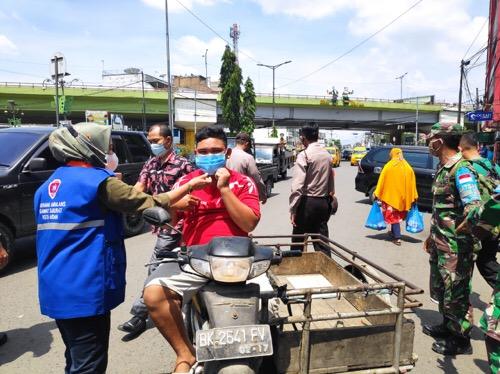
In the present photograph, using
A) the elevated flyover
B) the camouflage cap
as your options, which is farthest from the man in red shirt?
the elevated flyover

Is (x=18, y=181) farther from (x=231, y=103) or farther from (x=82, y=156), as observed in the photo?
(x=231, y=103)

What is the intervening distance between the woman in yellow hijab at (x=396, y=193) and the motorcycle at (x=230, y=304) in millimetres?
6017

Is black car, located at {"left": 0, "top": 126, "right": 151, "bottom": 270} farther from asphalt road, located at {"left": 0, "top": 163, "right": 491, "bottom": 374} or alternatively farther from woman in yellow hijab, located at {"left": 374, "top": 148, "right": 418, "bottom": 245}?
woman in yellow hijab, located at {"left": 374, "top": 148, "right": 418, "bottom": 245}

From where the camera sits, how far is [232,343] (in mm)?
2119

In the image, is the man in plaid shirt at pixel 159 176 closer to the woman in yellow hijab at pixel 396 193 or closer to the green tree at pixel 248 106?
the woman in yellow hijab at pixel 396 193

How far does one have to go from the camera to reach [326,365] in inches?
97.4

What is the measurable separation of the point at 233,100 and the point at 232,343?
42697mm

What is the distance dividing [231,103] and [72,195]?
139ft

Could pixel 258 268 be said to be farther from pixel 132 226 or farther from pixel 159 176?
pixel 132 226

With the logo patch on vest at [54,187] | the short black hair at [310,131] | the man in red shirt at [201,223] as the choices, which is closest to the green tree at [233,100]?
the short black hair at [310,131]

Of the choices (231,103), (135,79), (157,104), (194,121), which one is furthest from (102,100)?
(135,79)

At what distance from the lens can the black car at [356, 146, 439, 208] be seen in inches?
459

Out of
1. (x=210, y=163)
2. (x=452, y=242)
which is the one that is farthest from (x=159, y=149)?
(x=452, y=242)

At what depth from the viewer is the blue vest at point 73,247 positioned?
226 cm
